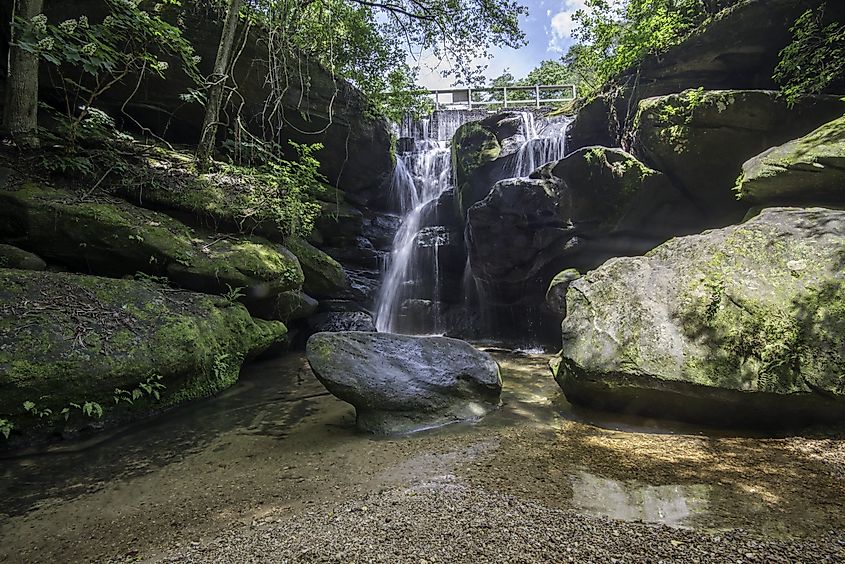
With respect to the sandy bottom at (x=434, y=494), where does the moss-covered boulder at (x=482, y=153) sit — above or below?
above

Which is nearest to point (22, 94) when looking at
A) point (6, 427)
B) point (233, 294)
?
point (233, 294)

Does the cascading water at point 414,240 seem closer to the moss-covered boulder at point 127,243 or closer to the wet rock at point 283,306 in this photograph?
the wet rock at point 283,306

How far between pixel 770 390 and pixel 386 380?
349 centimetres

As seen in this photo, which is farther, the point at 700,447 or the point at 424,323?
the point at 424,323

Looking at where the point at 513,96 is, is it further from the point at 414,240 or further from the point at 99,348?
the point at 99,348

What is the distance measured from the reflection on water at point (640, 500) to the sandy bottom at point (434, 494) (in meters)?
0.01

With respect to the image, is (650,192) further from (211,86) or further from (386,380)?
(211,86)

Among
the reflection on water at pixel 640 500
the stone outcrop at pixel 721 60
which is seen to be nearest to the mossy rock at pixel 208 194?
the reflection on water at pixel 640 500

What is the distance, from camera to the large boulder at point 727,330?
3.48 metres

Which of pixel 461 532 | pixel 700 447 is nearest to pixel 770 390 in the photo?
pixel 700 447

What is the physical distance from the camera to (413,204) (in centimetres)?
1466

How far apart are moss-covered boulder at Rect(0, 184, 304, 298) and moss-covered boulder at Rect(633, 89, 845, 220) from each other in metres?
7.97

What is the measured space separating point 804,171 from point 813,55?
10.2 ft

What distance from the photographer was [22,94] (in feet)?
18.4
